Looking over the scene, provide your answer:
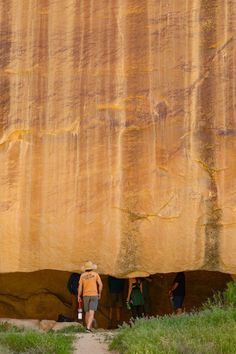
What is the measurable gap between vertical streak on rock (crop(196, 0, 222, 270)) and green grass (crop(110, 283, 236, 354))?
33.8 inches

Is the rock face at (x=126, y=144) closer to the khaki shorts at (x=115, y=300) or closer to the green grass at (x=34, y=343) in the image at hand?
the green grass at (x=34, y=343)

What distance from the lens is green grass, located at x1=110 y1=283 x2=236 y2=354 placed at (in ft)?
21.6

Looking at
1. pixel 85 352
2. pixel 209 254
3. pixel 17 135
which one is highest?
pixel 17 135

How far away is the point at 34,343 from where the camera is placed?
719 centimetres

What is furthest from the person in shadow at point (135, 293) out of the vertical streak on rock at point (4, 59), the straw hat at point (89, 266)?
the vertical streak on rock at point (4, 59)

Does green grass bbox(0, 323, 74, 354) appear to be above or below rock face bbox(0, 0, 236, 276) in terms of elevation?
below

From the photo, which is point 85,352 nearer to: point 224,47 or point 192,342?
point 192,342

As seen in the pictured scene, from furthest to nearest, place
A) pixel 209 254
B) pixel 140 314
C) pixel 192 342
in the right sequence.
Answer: pixel 140 314, pixel 209 254, pixel 192 342

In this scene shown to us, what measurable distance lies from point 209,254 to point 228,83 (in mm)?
2281

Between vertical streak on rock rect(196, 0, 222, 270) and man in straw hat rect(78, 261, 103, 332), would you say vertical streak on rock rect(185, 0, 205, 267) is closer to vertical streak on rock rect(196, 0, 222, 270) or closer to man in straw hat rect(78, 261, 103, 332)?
vertical streak on rock rect(196, 0, 222, 270)

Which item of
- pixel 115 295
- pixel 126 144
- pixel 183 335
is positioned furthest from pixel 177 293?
pixel 183 335

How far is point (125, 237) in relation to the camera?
341 inches

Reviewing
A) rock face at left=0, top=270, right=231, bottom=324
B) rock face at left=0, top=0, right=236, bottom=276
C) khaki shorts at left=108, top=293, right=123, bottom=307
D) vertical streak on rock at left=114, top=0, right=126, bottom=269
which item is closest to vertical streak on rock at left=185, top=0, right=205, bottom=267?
rock face at left=0, top=0, right=236, bottom=276

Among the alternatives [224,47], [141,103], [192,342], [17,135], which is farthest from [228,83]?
[192,342]
